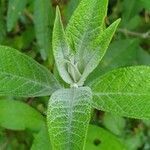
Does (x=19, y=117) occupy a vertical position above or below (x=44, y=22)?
below

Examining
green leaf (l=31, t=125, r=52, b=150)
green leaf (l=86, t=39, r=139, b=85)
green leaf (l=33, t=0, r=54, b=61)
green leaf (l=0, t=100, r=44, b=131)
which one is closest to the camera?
green leaf (l=31, t=125, r=52, b=150)

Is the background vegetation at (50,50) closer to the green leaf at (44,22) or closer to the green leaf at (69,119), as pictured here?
the green leaf at (44,22)

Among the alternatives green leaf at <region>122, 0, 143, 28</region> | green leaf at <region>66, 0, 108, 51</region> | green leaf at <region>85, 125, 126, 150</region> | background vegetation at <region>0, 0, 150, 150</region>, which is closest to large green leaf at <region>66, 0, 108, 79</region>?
green leaf at <region>66, 0, 108, 51</region>

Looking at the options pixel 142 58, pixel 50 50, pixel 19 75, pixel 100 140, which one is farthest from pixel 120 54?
pixel 19 75

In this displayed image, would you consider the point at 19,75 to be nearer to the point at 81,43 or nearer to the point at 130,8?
the point at 81,43

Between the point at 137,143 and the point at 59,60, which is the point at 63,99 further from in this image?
the point at 137,143

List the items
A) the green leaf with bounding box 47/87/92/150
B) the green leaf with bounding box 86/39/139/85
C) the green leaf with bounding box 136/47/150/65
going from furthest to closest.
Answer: the green leaf with bounding box 136/47/150/65, the green leaf with bounding box 86/39/139/85, the green leaf with bounding box 47/87/92/150

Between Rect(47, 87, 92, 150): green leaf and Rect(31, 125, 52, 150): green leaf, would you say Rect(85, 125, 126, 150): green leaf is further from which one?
Rect(47, 87, 92, 150): green leaf

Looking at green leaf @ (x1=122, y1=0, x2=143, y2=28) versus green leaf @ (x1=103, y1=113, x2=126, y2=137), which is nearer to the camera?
green leaf @ (x1=122, y1=0, x2=143, y2=28)
